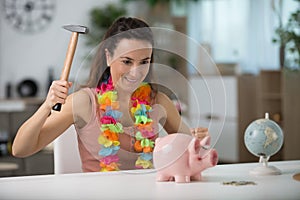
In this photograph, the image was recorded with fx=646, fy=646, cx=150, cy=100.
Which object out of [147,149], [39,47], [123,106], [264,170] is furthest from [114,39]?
[39,47]

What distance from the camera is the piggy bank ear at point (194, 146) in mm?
1435

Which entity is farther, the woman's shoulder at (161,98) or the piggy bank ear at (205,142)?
the woman's shoulder at (161,98)

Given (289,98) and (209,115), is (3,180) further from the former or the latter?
(289,98)

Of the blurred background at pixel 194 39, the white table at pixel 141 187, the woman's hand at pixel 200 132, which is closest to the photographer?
the white table at pixel 141 187

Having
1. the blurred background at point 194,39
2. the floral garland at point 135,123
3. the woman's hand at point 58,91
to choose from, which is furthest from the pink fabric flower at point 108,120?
the blurred background at point 194,39

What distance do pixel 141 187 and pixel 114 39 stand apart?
37 centimetres

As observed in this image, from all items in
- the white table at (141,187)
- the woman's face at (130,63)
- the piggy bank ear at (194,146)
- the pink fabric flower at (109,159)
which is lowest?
the white table at (141,187)

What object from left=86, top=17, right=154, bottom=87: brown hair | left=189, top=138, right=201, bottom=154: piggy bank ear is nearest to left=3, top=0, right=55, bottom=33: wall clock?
left=86, top=17, right=154, bottom=87: brown hair

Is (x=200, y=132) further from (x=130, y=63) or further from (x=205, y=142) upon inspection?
(x=130, y=63)

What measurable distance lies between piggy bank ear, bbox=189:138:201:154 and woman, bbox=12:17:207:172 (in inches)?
3.6

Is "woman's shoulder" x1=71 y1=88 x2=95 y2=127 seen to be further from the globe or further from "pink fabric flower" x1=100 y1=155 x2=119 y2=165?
the globe

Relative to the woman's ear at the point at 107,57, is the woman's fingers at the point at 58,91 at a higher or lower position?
lower

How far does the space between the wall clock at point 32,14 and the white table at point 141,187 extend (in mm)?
5052

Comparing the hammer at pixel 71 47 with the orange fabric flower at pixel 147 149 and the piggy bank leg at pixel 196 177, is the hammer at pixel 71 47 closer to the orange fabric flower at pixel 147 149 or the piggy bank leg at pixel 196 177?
the orange fabric flower at pixel 147 149
